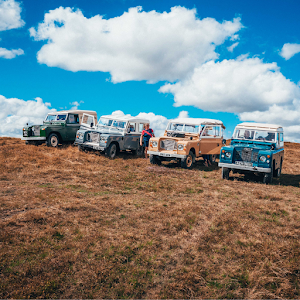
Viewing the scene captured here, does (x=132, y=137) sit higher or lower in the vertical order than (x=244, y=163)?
higher

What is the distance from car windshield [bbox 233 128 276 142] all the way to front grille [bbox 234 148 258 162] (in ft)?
4.48

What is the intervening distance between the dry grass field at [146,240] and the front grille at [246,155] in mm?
1314

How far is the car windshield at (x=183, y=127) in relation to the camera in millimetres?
12570

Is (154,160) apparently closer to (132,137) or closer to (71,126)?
(132,137)

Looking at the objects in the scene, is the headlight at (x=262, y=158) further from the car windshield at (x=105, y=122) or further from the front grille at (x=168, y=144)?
the car windshield at (x=105, y=122)

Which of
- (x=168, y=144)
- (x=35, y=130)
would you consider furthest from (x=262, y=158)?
(x=35, y=130)

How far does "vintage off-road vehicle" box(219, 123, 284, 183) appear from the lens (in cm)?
902

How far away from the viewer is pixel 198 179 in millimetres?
9828

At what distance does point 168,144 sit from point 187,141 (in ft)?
3.18

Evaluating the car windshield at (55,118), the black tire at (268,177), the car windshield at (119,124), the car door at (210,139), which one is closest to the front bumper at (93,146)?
the car windshield at (119,124)

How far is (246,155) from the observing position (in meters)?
9.40

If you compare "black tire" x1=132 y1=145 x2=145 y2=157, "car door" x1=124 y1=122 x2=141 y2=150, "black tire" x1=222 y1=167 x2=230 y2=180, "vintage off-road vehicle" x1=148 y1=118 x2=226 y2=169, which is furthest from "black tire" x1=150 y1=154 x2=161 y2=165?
"black tire" x1=222 y1=167 x2=230 y2=180

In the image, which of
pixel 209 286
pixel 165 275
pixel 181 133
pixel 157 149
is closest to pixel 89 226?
pixel 165 275

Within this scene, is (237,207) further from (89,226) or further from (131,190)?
(89,226)
